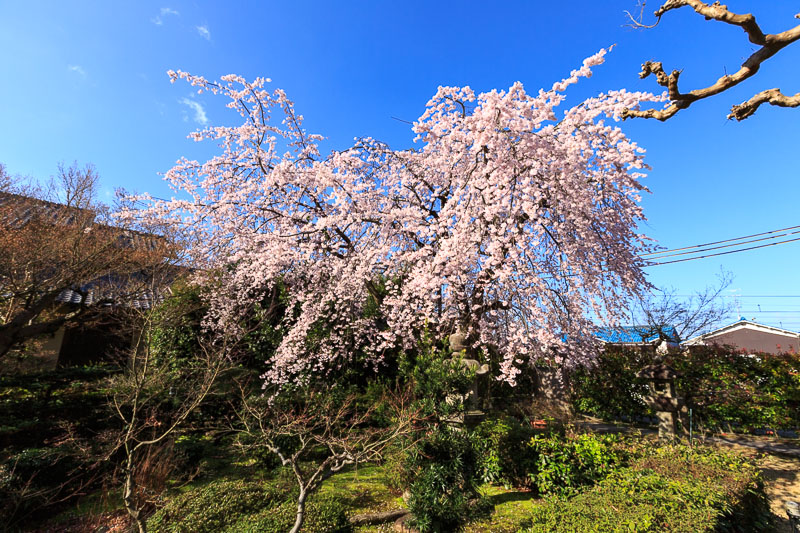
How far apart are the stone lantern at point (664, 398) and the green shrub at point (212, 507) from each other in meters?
8.25

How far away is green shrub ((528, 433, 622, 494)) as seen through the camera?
5.33m

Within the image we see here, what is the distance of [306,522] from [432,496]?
5.71 feet

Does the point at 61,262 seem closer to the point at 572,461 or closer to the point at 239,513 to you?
the point at 239,513

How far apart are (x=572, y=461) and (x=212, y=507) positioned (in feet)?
17.3

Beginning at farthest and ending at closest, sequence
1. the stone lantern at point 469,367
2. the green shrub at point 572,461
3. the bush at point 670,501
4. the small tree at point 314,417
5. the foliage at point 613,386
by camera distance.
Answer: the foliage at point 613,386, the small tree at point 314,417, the stone lantern at point 469,367, the green shrub at point 572,461, the bush at point 670,501

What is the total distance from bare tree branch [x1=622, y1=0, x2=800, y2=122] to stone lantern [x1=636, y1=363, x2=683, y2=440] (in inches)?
244

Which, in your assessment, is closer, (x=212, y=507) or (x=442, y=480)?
(x=212, y=507)

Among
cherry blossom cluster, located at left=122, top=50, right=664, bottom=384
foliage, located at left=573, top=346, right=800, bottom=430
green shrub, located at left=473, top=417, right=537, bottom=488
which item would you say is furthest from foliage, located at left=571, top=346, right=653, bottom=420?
green shrub, located at left=473, top=417, right=537, bottom=488

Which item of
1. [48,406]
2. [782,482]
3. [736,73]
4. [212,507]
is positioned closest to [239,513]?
[212,507]

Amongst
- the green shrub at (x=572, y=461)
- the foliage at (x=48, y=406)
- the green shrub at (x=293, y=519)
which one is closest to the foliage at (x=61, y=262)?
the foliage at (x=48, y=406)

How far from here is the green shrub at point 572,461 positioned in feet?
17.5

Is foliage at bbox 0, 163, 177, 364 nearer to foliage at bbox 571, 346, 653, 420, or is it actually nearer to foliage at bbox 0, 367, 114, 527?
foliage at bbox 0, 367, 114, 527

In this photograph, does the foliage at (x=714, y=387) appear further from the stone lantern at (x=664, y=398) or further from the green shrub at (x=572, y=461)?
the green shrub at (x=572, y=461)

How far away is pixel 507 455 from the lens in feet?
20.2
